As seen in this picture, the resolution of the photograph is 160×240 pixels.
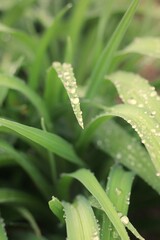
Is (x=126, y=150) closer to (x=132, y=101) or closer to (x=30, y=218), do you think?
(x=132, y=101)

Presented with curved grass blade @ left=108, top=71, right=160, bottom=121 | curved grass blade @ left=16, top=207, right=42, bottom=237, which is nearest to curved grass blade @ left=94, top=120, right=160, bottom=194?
curved grass blade @ left=108, top=71, right=160, bottom=121

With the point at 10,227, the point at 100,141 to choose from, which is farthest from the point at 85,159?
the point at 10,227

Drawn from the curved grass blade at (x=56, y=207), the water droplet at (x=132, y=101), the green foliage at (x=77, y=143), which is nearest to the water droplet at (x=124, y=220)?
the green foliage at (x=77, y=143)

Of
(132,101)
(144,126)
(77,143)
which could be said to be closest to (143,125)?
(144,126)

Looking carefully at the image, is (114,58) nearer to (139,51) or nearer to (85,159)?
(139,51)

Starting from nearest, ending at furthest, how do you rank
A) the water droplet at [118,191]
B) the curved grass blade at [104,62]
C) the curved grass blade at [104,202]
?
the curved grass blade at [104,202]
the water droplet at [118,191]
the curved grass blade at [104,62]

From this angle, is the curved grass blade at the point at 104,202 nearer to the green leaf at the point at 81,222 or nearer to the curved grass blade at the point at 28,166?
the green leaf at the point at 81,222

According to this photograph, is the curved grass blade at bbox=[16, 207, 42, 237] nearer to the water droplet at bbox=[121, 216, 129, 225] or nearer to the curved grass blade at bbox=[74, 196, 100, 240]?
the curved grass blade at bbox=[74, 196, 100, 240]
